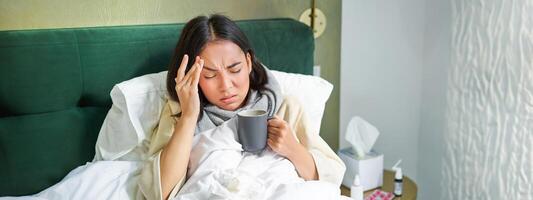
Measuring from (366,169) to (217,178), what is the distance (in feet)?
2.44

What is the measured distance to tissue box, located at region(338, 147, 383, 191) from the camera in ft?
6.63

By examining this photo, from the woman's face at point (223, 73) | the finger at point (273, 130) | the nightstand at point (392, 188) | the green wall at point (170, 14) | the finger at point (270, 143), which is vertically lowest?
the nightstand at point (392, 188)

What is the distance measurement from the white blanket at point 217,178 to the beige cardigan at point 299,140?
→ 0.18 ft

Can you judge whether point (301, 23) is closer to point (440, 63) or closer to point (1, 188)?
point (440, 63)

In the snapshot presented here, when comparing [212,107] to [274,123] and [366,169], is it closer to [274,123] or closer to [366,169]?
[274,123]

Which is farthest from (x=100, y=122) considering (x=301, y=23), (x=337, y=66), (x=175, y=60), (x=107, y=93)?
(x=337, y=66)

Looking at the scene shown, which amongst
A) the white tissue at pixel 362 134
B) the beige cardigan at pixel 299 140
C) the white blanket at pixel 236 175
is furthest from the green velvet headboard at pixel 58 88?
the white tissue at pixel 362 134

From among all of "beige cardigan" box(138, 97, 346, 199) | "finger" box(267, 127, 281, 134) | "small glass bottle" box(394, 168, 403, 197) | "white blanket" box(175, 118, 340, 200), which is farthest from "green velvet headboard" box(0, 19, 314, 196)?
"small glass bottle" box(394, 168, 403, 197)

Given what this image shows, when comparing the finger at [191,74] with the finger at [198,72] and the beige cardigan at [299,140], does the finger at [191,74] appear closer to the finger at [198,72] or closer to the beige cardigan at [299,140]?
the finger at [198,72]

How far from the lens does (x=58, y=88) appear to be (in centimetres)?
157

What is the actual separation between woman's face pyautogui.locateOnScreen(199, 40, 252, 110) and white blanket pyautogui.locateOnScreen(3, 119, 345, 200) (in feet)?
0.26

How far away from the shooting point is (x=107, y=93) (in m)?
1.67

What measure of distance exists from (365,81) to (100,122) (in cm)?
115

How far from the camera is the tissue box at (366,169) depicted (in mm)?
2021
